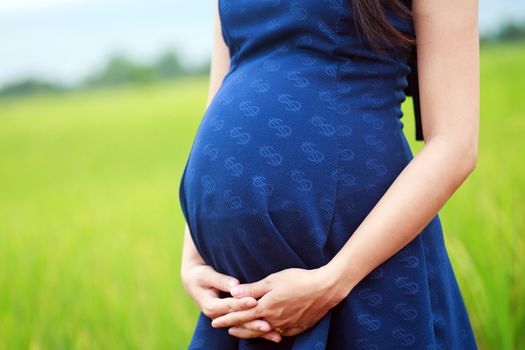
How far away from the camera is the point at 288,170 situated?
0.73 m

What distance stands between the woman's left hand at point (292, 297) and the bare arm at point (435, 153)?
1 cm

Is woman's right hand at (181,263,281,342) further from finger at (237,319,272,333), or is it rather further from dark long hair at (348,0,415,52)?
dark long hair at (348,0,415,52)

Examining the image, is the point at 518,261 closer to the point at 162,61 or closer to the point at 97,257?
the point at 97,257

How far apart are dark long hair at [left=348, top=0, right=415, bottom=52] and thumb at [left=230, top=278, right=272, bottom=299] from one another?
0.37 meters

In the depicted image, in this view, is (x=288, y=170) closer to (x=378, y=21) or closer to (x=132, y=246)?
(x=378, y=21)

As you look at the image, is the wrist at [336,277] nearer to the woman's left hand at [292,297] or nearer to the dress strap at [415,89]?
the woman's left hand at [292,297]

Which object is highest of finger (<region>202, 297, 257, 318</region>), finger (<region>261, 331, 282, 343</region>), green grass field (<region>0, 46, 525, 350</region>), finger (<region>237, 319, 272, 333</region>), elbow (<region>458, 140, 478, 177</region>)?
elbow (<region>458, 140, 478, 177</region>)

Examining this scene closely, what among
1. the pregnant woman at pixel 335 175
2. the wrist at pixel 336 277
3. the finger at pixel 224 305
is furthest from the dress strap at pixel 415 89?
the finger at pixel 224 305

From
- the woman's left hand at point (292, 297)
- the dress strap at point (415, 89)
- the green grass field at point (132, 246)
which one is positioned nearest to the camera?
the woman's left hand at point (292, 297)

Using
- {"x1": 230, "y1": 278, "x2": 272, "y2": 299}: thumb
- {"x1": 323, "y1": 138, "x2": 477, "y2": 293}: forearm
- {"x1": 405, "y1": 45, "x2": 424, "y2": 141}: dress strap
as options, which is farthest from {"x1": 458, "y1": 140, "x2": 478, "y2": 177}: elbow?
{"x1": 230, "y1": 278, "x2": 272, "y2": 299}: thumb

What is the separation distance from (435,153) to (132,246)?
6.37 feet

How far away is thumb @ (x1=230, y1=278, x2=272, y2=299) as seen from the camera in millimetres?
724

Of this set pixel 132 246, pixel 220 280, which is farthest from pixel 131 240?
pixel 220 280

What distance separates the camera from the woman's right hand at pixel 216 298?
0.73 metres
